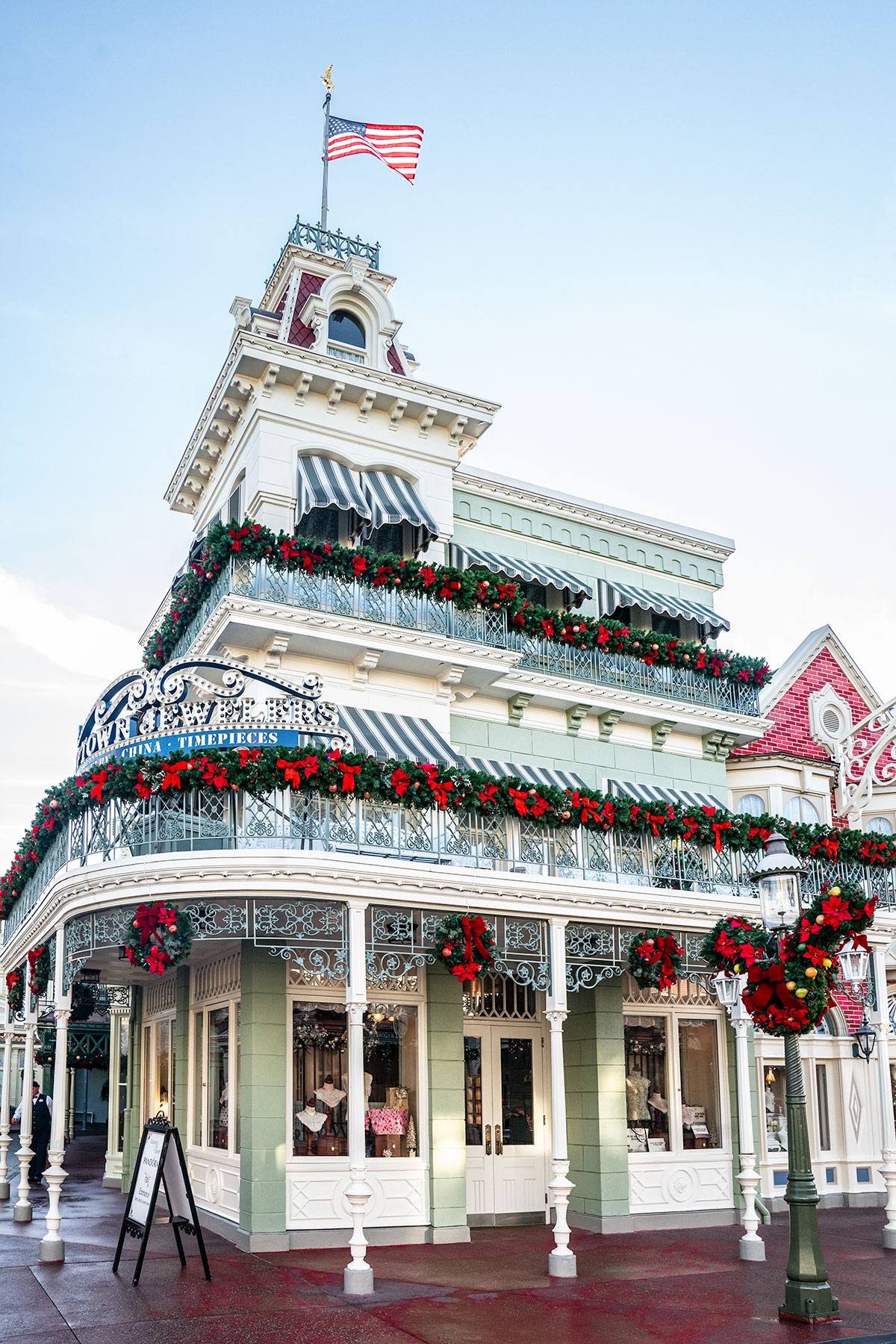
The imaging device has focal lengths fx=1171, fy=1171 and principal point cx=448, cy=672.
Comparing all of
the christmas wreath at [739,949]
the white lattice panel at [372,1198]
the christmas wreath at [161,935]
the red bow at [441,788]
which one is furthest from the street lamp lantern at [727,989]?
the christmas wreath at [161,935]

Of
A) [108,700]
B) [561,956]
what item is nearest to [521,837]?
[561,956]

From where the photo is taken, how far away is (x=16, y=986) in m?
18.1

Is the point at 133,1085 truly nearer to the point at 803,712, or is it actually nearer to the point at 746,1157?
the point at 746,1157

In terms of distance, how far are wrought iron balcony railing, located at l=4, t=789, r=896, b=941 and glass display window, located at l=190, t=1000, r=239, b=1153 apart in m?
2.60

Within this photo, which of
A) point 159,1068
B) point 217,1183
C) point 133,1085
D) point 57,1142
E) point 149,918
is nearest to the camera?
point 149,918

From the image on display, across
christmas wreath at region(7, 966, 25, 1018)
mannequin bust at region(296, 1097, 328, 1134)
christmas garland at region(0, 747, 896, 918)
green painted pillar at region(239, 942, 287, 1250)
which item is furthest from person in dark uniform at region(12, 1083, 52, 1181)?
mannequin bust at region(296, 1097, 328, 1134)

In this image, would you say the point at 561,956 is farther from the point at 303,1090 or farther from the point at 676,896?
the point at 303,1090

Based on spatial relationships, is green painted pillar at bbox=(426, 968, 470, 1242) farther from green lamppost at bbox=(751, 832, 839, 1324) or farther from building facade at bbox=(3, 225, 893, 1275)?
green lamppost at bbox=(751, 832, 839, 1324)

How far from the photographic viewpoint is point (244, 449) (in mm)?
17375

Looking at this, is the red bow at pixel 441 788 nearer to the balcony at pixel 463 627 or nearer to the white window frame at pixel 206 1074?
the balcony at pixel 463 627

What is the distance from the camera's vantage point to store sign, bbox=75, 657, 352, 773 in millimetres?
12570

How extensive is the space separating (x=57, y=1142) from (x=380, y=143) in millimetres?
15224

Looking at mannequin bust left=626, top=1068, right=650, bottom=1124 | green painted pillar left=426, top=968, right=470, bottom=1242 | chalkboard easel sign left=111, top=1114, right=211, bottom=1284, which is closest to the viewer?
chalkboard easel sign left=111, top=1114, right=211, bottom=1284

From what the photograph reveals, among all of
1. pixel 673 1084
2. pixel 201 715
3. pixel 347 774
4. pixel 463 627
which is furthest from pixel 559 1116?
pixel 463 627
